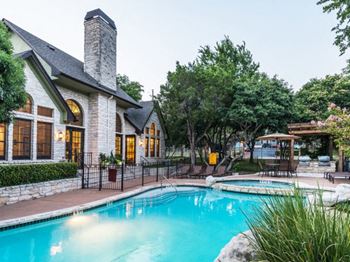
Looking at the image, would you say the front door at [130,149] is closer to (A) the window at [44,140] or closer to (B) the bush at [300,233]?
(A) the window at [44,140]

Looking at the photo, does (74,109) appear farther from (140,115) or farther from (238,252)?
(238,252)

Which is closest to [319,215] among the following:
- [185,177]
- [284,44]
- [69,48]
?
[185,177]

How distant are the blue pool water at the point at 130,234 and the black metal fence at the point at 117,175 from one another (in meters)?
2.08

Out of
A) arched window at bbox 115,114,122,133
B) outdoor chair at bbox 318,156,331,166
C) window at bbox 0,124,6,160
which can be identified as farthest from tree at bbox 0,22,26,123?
outdoor chair at bbox 318,156,331,166

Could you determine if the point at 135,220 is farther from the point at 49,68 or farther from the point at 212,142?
the point at 212,142

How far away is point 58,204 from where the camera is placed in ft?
28.3

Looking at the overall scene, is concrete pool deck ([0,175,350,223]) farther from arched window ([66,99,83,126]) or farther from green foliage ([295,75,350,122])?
green foliage ([295,75,350,122])

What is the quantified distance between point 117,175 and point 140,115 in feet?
28.3

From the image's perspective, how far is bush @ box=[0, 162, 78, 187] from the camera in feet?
28.4

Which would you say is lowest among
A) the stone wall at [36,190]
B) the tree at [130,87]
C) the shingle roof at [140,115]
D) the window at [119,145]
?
the stone wall at [36,190]

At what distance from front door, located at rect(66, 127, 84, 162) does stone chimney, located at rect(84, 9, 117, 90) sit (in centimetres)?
355

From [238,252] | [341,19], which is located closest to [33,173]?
[238,252]

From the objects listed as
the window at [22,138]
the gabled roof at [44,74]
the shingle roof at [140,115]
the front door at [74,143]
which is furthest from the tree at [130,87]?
the window at [22,138]

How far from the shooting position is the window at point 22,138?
10.8 metres
